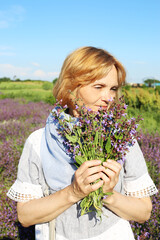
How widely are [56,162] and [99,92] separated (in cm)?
51

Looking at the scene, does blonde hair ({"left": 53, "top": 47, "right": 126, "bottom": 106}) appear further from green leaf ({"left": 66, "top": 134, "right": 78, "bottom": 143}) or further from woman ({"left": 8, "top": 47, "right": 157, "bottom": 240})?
green leaf ({"left": 66, "top": 134, "right": 78, "bottom": 143})

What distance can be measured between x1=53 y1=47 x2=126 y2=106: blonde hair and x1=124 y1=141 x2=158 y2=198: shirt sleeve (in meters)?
0.52

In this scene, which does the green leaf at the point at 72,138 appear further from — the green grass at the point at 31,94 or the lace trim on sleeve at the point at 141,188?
the green grass at the point at 31,94

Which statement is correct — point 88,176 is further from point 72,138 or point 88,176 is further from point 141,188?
point 141,188

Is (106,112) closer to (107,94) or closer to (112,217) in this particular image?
(107,94)

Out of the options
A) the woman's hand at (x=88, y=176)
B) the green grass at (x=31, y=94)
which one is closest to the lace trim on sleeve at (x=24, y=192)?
the woman's hand at (x=88, y=176)

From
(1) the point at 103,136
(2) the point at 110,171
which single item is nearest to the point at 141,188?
(2) the point at 110,171

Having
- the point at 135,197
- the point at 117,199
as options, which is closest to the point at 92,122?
the point at 117,199

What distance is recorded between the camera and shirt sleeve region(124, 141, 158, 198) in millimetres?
1399

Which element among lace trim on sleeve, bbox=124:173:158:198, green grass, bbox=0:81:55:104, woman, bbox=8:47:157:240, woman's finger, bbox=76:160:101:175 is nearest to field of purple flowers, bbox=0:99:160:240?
woman, bbox=8:47:157:240

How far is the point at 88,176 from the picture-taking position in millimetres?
1116

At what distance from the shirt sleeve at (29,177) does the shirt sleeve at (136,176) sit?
0.55 m

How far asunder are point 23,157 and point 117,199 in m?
0.62

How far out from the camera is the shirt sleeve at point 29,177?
1.40m
